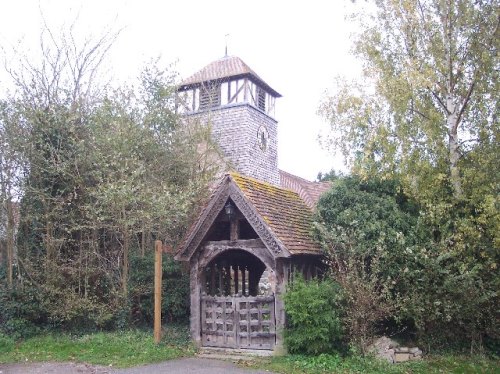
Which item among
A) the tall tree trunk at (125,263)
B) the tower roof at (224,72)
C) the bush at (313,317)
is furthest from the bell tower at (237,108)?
the bush at (313,317)

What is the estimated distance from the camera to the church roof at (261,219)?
10539 millimetres

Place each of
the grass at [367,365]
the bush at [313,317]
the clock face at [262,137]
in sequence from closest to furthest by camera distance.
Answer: the grass at [367,365], the bush at [313,317], the clock face at [262,137]

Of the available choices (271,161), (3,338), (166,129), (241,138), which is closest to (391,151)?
(166,129)

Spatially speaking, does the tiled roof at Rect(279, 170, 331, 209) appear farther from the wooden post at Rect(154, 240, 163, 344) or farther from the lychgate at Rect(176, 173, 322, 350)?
the wooden post at Rect(154, 240, 163, 344)

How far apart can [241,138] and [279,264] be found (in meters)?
20.6

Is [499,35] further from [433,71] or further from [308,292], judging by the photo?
[308,292]

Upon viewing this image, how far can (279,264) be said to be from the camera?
1065 centimetres

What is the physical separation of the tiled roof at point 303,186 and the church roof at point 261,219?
615 inches

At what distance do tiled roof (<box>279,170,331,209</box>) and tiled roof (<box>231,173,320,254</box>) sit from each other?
14836 mm

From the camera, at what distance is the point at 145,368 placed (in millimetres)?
9867

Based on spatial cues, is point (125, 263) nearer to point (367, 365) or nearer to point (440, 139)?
point (367, 365)

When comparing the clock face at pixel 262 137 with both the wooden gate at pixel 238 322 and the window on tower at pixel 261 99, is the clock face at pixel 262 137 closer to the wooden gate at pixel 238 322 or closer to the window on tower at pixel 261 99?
the window on tower at pixel 261 99

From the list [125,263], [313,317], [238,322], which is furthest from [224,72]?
[313,317]

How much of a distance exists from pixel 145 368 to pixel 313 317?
352 centimetres
